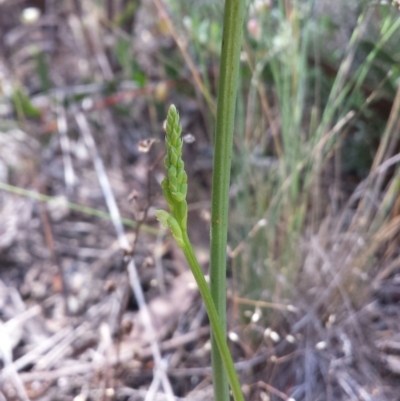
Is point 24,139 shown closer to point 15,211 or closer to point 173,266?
point 15,211

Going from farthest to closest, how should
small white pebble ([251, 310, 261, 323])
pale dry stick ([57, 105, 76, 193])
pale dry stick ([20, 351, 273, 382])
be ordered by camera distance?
pale dry stick ([57, 105, 76, 193]), pale dry stick ([20, 351, 273, 382]), small white pebble ([251, 310, 261, 323])

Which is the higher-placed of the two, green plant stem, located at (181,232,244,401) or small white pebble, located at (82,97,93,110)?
green plant stem, located at (181,232,244,401)

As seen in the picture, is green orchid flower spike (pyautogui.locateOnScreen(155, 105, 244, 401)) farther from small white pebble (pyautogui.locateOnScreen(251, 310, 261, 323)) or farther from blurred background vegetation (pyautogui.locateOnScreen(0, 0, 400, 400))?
small white pebble (pyautogui.locateOnScreen(251, 310, 261, 323))

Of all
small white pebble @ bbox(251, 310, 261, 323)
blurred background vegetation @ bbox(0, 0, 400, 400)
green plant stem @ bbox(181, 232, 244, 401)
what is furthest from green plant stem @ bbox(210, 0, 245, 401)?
small white pebble @ bbox(251, 310, 261, 323)

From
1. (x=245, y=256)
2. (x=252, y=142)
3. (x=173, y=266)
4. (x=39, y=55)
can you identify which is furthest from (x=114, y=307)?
(x=39, y=55)

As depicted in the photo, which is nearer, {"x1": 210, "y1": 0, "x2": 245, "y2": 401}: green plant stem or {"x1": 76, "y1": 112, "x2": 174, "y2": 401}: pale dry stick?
{"x1": 210, "y1": 0, "x2": 245, "y2": 401}: green plant stem

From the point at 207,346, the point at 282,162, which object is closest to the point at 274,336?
the point at 207,346
